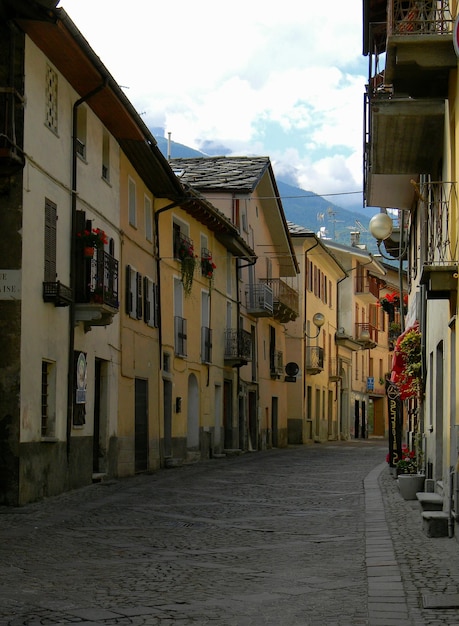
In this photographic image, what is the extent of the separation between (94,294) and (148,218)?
7604mm

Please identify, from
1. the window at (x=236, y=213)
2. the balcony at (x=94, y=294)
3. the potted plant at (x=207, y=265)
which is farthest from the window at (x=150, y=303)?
the window at (x=236, y=213)

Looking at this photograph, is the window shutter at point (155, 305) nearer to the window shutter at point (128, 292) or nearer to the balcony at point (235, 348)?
the window shutter at point (128, 292)

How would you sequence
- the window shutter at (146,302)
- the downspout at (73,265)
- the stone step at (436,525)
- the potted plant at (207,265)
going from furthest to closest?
the potted plant at (207,265), the window shutter at (146,302), the downspout at (73,265), the stone step at (436,525)

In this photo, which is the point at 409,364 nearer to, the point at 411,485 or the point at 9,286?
the point at 411,485

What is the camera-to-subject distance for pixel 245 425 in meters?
38.5

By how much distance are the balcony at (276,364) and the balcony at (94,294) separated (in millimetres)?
24796

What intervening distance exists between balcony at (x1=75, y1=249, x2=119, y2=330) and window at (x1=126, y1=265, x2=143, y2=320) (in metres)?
3.72

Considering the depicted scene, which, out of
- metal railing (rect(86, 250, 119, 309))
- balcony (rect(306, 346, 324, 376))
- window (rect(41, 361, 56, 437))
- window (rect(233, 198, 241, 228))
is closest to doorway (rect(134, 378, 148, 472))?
metal railing (rect(86, 250, 119, 309))

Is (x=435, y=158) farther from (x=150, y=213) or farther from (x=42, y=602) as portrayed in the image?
(x=150, y=213)

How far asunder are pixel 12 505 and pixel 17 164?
4.95 metres

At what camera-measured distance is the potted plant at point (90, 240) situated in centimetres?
1892

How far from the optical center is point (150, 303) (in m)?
25.9

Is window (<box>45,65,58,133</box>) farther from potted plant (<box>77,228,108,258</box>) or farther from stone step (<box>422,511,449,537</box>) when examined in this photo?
stone step (<box>422,511,449,537</box>)

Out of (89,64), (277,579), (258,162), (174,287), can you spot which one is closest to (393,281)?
(258,162)
